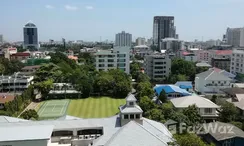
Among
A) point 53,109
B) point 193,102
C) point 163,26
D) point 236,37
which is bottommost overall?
point 53,109

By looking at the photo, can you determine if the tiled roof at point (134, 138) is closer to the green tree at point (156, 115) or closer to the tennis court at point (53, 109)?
the green tree at point (156, 115)

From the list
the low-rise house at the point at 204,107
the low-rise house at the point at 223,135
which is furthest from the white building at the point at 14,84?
the low-rise house at the point at 223,135

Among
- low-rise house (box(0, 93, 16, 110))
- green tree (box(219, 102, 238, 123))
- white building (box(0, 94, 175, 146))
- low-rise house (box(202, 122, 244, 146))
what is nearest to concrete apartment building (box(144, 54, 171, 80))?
green tree (box(219, 102, 238, 123))

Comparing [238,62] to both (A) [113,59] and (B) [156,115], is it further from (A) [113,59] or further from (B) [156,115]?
(B) [156,115]

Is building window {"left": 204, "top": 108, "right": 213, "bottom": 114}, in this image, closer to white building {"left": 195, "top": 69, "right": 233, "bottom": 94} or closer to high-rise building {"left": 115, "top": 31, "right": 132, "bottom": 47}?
white building {"left": 195, "top": 69, "right": 233, "bottom": 94}

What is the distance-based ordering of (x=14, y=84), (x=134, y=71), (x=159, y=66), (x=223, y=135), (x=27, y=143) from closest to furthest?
(x=27, y=143) → (x=223, y=135) → (x=14, y=84) → (x=159, y=66) → (x=134, y=71)

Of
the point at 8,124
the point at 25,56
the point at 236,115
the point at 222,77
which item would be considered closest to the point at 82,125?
the point at 8,124

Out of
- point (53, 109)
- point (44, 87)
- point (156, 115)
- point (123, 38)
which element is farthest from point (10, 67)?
point (123, 38)
